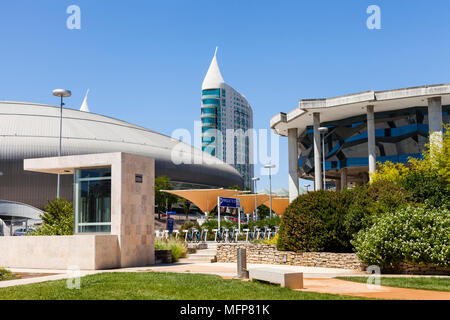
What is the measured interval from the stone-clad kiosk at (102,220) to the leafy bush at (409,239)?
26.9 feet

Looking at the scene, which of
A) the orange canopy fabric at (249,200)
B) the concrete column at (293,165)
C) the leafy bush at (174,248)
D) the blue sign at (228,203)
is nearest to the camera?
the leafy bush at (174,248)

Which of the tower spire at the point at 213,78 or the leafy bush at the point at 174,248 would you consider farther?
the tower spire at the point at 213,78

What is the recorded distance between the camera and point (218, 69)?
192 metres

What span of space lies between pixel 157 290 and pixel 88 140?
80.7m

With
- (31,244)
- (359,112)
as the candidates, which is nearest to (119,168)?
(31,244)

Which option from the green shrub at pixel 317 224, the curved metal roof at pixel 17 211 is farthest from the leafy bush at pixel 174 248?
the curved metal roof at pixel 17 211

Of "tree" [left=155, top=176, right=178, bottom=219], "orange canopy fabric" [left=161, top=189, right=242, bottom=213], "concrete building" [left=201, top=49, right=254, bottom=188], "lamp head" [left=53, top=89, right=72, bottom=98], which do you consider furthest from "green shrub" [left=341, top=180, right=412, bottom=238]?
"concrete building" [left=201, top=49, right=254, bottom=188]

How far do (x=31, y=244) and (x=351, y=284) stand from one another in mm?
12370

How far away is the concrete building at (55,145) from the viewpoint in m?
82.1

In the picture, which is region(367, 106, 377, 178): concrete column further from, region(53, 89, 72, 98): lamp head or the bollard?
the bollard

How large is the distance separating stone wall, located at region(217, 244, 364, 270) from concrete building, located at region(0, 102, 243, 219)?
5921 cm

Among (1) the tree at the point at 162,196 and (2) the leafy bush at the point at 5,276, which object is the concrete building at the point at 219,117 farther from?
(2) the leafy bush at the point at 5,276

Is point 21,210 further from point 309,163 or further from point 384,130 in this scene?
point 384,130

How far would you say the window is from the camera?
1908cm
